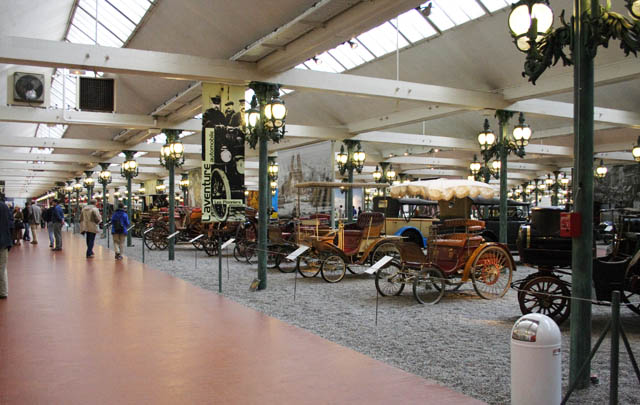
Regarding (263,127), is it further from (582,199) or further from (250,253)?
(582,199)

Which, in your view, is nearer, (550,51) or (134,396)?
(134,396)

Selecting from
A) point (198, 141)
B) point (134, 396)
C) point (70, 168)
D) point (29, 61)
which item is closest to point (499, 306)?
point (134, 396)

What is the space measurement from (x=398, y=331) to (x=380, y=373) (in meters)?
2.08

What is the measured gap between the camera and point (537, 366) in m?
4.31

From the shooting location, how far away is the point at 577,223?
16.4ft

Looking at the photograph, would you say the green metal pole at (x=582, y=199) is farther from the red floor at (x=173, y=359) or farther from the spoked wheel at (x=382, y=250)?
the spoked wheel at (x=382, y=250)

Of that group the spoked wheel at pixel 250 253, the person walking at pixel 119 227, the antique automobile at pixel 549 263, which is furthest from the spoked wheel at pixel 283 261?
the antique automobile at pixel 549 263

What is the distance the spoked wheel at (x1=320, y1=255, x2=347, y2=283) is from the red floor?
10.1ft

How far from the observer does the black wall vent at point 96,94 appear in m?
12.7

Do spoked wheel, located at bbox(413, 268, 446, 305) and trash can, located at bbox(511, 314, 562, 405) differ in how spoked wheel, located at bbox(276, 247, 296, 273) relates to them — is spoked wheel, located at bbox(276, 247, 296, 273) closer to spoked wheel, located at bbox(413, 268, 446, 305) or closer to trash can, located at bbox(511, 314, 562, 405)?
spoked wheel, located at bbox(413, 268, 446, 305)

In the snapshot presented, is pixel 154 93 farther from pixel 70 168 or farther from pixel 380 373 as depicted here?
pixel 70 168

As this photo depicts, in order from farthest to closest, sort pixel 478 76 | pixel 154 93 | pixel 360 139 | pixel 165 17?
pixel 360 139
pixel 154 93
pixel 478 76
pixel 165 17

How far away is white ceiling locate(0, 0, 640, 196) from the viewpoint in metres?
10.3

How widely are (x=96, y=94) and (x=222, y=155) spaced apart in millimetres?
3374
